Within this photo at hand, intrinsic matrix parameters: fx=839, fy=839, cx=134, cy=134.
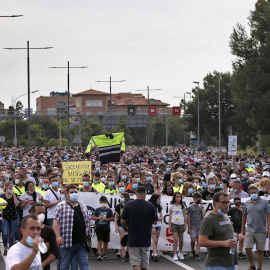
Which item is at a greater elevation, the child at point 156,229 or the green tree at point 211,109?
the green tree at point 211,109

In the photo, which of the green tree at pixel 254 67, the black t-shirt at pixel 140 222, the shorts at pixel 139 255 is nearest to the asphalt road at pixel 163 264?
the shorts at pixel 139 255

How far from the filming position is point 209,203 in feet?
55.5

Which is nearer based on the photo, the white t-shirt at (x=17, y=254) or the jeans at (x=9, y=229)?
the white t-shirt at (x=17, y=254)

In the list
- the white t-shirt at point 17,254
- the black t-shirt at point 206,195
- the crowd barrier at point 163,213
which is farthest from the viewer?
the black t-shirt at point 206,195

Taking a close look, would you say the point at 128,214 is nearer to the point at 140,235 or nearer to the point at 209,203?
the point at 140,235

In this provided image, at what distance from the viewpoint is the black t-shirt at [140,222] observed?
39.1ft

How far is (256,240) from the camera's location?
14.1 m

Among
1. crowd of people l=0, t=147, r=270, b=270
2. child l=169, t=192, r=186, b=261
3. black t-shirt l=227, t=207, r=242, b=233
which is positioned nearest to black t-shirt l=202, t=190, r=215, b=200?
crowd of people l=0, t=147, r=270, b=270

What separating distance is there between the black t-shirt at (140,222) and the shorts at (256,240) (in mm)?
2705

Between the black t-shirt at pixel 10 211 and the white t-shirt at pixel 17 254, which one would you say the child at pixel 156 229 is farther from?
the white t-shirt at pixel 17 254

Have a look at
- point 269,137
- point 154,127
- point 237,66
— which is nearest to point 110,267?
point 237,66

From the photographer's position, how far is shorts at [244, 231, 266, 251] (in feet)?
45.9

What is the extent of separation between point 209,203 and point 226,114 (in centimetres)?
7598

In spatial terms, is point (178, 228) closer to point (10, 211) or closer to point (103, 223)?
point (103, 223)
